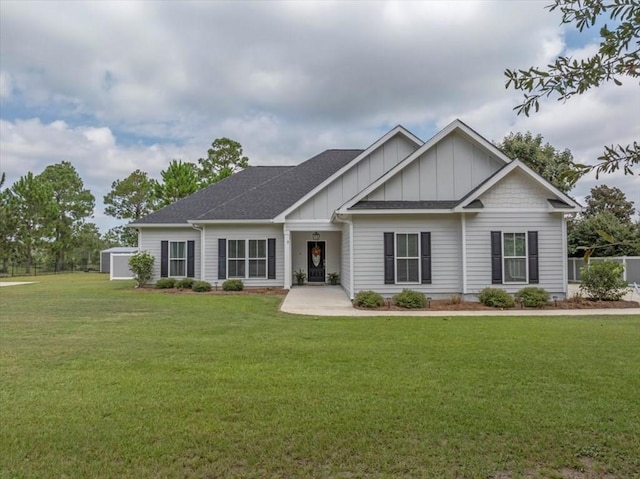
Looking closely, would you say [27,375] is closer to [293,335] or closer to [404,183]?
[293,335]

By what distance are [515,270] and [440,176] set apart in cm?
371

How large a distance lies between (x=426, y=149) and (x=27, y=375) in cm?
1158

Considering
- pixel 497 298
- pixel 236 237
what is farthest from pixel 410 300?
pixel 236 237

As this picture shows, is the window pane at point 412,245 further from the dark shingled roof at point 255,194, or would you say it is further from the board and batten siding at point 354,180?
the dark shingled roof at point 255,194

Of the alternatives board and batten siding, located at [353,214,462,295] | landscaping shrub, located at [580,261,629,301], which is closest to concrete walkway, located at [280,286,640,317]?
board and batten siding, located at [353,214,462,295]

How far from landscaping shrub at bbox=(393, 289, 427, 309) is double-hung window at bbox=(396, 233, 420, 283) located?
1036mm

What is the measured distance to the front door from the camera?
19.3 metres

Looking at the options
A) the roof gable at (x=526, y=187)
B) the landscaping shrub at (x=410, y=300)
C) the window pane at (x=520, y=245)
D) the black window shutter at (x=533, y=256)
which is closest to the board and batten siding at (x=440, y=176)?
the roof gable at (x=526, y=187)

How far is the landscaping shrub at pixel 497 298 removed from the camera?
40.3ft

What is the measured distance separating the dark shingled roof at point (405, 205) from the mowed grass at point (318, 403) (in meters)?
5.29

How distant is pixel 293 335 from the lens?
816 cm

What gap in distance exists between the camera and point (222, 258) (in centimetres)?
1784

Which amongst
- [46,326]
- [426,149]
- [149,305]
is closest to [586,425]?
[46,326]

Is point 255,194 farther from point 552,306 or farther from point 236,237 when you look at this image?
point 552,306
